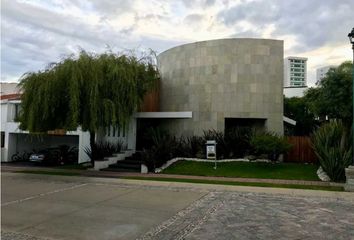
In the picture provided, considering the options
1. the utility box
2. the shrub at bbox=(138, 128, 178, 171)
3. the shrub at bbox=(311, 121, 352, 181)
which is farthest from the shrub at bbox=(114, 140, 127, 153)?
the shrub at bbox=(311, 121, 352, 181)

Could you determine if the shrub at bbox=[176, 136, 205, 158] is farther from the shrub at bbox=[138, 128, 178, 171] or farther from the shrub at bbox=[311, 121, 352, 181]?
the shrub at bbox=[311, 121, 352, 181]

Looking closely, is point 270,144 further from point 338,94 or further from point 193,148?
point 338,94

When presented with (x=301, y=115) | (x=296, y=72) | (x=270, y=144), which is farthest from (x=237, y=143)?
(x=296, y=72)

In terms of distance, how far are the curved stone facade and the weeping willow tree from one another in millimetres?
4515

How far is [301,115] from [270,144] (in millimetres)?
15193

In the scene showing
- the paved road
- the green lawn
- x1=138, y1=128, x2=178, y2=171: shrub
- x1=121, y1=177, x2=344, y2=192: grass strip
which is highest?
x1=138, y1=128, x2=178, y2=171: shrub

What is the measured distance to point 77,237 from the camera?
7570 mm

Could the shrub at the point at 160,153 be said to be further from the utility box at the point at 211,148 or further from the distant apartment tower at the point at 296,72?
the distant apartment tower at the point at 296,72

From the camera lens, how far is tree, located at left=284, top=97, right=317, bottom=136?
30203mm

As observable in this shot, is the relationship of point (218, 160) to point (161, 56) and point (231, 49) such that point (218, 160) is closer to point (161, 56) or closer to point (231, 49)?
point (231, 49)

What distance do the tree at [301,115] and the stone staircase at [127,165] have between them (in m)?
13.9

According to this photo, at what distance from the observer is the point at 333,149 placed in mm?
15188

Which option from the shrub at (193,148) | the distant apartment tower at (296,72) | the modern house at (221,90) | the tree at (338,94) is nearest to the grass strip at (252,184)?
the shrub at (193,148)

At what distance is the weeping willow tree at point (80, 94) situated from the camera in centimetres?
1784
